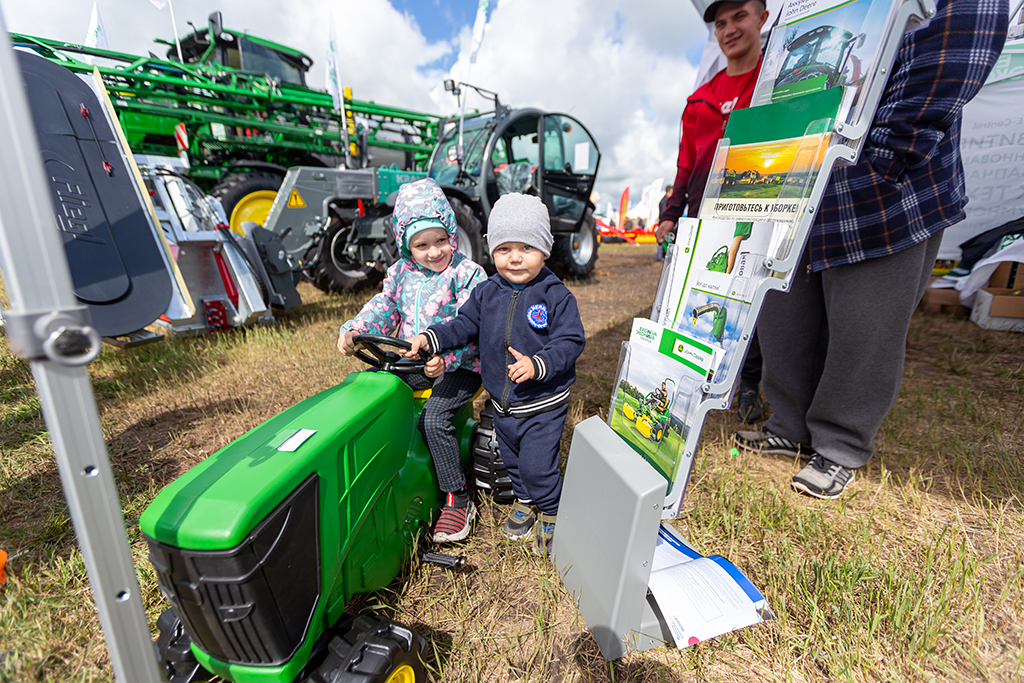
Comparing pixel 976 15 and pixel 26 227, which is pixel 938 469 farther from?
pixel 26 227

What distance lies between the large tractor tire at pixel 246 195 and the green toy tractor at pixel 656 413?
17.3 feet

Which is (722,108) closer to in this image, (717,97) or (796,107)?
(717,97)

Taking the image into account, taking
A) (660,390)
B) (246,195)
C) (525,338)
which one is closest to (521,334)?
(525,338)

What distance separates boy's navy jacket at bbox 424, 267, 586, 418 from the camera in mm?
1488

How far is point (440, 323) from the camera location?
1600 mm

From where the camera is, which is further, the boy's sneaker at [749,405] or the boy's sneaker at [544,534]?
the boy's sneaker at [749,405]

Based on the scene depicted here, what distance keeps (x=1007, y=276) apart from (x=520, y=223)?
15.8ft

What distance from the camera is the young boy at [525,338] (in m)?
1.46

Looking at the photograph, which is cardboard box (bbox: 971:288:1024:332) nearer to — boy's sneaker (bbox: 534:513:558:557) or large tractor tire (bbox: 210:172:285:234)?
boy's sneaker (bbox: 534:513:558:557)

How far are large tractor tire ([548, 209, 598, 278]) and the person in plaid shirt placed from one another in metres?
4.67

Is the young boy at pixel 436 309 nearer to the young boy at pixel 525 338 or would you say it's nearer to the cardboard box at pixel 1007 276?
the young boy at pixel 525 338

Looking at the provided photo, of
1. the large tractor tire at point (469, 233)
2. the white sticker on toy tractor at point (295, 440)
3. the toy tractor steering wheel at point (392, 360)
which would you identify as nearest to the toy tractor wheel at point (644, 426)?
the toy tractor steering wheel at point (392, 360)

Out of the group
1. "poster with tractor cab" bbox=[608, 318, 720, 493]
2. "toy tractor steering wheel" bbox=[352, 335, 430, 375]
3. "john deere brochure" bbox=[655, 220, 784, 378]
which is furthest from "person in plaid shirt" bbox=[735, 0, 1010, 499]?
"toy tractor steering wheel" bbox=[352, 335, 430, 375]

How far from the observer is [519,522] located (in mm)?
1645
